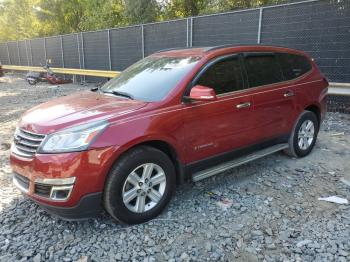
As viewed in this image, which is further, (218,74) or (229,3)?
(229,3)

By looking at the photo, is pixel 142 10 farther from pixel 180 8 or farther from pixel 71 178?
pixel 71 178

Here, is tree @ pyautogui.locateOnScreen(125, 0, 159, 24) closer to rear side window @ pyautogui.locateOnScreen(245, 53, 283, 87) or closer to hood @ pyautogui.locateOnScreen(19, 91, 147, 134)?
rear side window @ pyautogui.locateOnScreen(245, 53, 283, 87)

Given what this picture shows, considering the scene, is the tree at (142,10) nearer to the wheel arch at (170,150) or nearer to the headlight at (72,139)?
the wheel arch at (170,150)

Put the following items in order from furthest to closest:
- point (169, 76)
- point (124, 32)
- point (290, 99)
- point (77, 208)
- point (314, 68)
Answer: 1. point (124, 32)
2. point (314, 68)
3. point (290, 99)
4. point (169, 76)
5. point (77, 208)

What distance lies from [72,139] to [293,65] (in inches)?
142

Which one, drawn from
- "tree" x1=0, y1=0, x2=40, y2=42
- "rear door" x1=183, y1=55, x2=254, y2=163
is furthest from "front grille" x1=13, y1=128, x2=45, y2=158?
"tree" x1=0, y1=0, x2=40, y2=42

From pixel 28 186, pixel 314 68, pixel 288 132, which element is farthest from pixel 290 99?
pixel 28 186

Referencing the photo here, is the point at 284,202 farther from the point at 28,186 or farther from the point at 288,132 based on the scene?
the point at 28,186

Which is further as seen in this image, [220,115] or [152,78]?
[152,78]

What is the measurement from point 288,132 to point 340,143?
1769 millimetres

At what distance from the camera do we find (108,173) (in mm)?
3113

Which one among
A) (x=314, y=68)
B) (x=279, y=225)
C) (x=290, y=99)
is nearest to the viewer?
(x=279, y=225)

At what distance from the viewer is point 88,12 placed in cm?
2345

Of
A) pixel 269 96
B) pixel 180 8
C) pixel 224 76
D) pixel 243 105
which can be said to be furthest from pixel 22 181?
pixel 180 8
